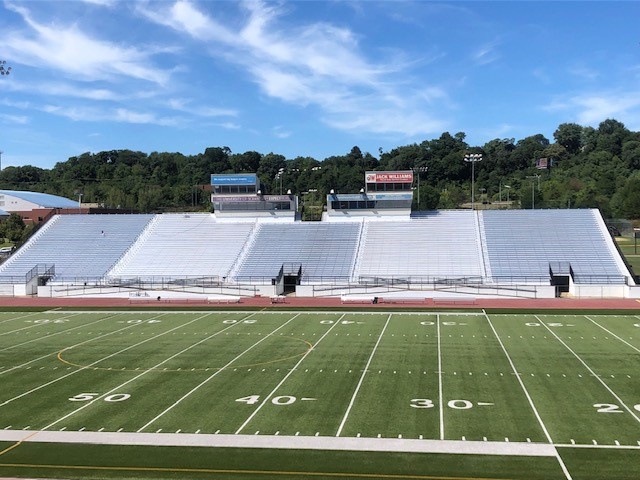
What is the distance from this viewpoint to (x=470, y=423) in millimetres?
14820

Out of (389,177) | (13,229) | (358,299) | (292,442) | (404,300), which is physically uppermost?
(389,177)

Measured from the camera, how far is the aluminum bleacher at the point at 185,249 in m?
46.8

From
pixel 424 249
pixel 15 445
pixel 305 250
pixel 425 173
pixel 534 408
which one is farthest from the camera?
pixel 425 173

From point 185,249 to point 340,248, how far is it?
44.2 ft

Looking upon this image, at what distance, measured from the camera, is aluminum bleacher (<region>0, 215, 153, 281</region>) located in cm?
4760

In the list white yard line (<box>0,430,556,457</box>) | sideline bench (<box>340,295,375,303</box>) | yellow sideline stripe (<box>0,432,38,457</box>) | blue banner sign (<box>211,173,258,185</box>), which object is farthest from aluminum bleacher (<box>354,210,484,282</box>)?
yellow sideline stripe (<box>0,432,38,457</box>)

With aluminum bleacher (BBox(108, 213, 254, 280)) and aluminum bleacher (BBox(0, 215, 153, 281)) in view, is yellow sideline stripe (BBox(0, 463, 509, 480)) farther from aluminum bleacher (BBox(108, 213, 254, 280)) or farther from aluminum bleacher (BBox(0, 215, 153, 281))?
aluminum bleacher (BBox(0, 215, 153, 281))

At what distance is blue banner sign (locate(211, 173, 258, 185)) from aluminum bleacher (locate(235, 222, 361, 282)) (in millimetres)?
4358

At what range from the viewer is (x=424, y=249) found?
47531 mm

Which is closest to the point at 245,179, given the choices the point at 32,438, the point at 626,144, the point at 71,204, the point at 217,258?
the point at 217,258

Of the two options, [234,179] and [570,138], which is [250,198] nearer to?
[234,179]

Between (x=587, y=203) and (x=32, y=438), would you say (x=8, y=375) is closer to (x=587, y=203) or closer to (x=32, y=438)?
(x=32, y=438)

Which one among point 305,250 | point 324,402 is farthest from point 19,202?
point 324,402

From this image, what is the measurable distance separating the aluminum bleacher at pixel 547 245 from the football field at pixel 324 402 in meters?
13.9
